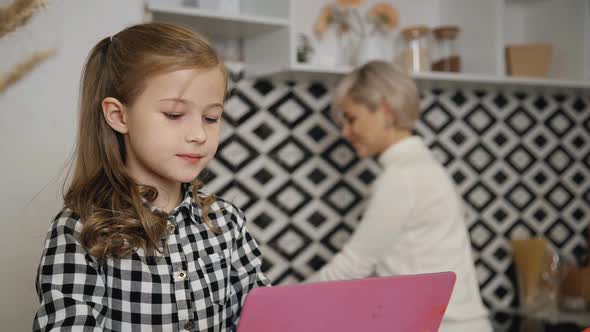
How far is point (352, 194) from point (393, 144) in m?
0.49

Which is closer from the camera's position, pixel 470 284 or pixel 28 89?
pixel 28 89

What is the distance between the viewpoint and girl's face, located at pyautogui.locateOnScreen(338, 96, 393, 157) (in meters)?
1.57

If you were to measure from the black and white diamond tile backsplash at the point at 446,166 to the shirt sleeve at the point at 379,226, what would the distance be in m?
0.51

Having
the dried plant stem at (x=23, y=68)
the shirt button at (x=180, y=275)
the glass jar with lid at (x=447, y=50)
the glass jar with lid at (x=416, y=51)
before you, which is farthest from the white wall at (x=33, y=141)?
the glass jar with lid at (x=447, y=50)

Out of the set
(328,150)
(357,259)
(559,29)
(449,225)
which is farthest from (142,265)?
(559,29)

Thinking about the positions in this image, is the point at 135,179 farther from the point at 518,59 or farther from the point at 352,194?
the point at 518,59

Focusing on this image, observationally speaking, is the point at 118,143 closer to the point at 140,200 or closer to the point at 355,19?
the point at 140,200

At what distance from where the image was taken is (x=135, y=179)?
0.89m

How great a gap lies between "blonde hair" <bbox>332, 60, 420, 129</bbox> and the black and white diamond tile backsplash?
41cm

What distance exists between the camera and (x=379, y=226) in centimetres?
142

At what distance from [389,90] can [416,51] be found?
45cm

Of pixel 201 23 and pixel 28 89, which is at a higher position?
pixel 201 23

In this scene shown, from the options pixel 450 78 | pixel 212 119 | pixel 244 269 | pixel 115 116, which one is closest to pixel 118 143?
pixel 115 116

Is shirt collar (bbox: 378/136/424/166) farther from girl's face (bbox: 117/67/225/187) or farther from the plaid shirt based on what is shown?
girl's face (bbox: 117/67/225/187)
